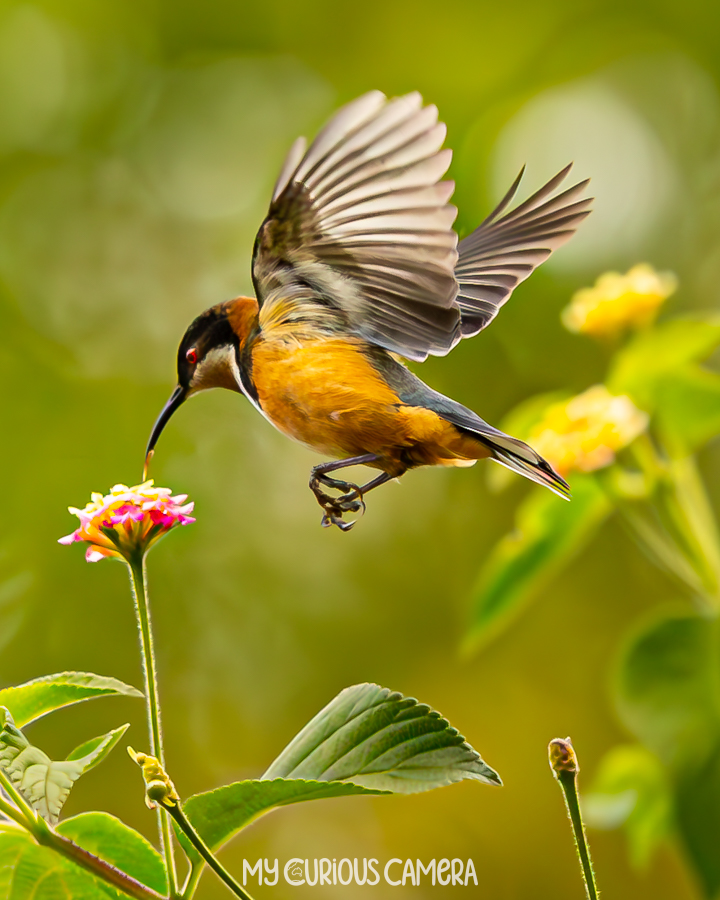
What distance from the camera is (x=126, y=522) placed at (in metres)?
0.75

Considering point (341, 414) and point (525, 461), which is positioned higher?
point (341, 414)

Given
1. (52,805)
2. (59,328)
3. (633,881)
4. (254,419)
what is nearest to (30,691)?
(52,805)

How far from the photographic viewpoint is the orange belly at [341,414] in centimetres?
91

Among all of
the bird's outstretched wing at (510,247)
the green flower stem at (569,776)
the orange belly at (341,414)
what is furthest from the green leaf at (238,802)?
the bird's outstretched wing at (510,247)

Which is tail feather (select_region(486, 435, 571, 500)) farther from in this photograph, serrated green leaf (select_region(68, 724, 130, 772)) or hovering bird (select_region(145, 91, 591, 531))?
serrated green leaf (select_region(68, 724, 130, 772))

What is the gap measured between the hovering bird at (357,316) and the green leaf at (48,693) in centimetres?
24

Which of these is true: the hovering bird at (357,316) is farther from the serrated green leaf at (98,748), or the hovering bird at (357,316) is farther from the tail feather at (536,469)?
the serrated green leaf at (98,748)

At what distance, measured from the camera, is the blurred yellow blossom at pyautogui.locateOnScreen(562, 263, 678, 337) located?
5.84 feet

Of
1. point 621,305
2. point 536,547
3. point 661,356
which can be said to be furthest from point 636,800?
point 621,305

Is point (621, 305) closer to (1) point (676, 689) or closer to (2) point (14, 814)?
(1) point (676, 689)

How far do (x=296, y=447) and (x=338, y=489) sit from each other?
101 inches

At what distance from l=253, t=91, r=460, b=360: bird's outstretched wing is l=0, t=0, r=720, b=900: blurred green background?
1947 millimetres

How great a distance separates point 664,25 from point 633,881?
3.17 metres

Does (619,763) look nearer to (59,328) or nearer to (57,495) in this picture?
(57,495)
